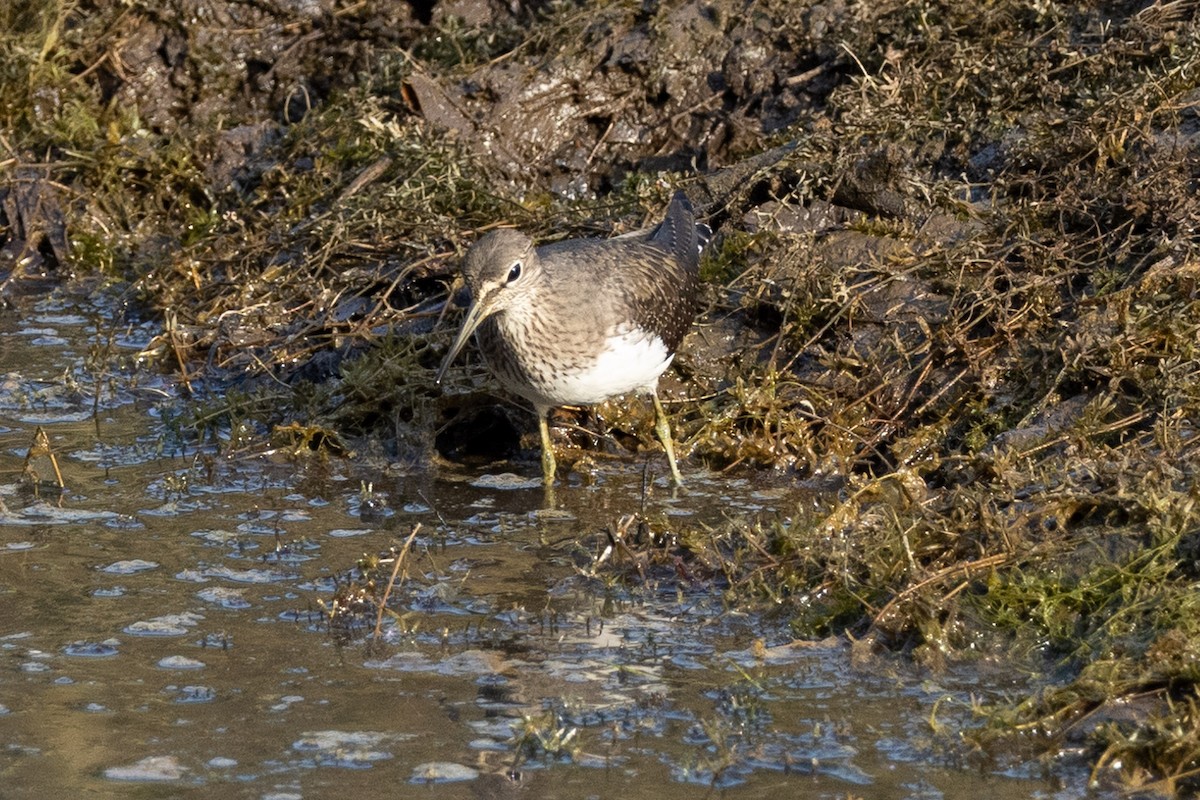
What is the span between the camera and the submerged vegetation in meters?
5.19

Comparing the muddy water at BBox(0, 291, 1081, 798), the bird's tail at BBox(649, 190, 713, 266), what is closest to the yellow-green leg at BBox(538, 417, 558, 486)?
the muddy water at BBox(0, 291, 1081, 798)

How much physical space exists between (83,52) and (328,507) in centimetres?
Answer: 481

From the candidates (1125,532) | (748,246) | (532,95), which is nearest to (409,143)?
(532,95)

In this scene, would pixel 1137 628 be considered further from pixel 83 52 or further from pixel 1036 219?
pixel 83 52

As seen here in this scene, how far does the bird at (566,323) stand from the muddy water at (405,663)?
0.52m

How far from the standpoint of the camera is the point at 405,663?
4996mm

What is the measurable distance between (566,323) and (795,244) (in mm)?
1581

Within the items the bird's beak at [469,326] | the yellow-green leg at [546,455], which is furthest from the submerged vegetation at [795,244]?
the bird's beak at [469,326]

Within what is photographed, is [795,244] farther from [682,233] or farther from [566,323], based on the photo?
[566,323]

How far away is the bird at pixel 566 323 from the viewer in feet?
20.5

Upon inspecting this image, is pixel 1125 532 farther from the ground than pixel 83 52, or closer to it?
closer to it

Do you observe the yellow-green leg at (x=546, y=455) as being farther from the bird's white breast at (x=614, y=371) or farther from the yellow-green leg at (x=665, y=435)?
the yellow-green leg at (x=665, y=435)

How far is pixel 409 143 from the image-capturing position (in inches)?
339

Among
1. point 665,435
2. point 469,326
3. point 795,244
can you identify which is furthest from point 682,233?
point 469,326
